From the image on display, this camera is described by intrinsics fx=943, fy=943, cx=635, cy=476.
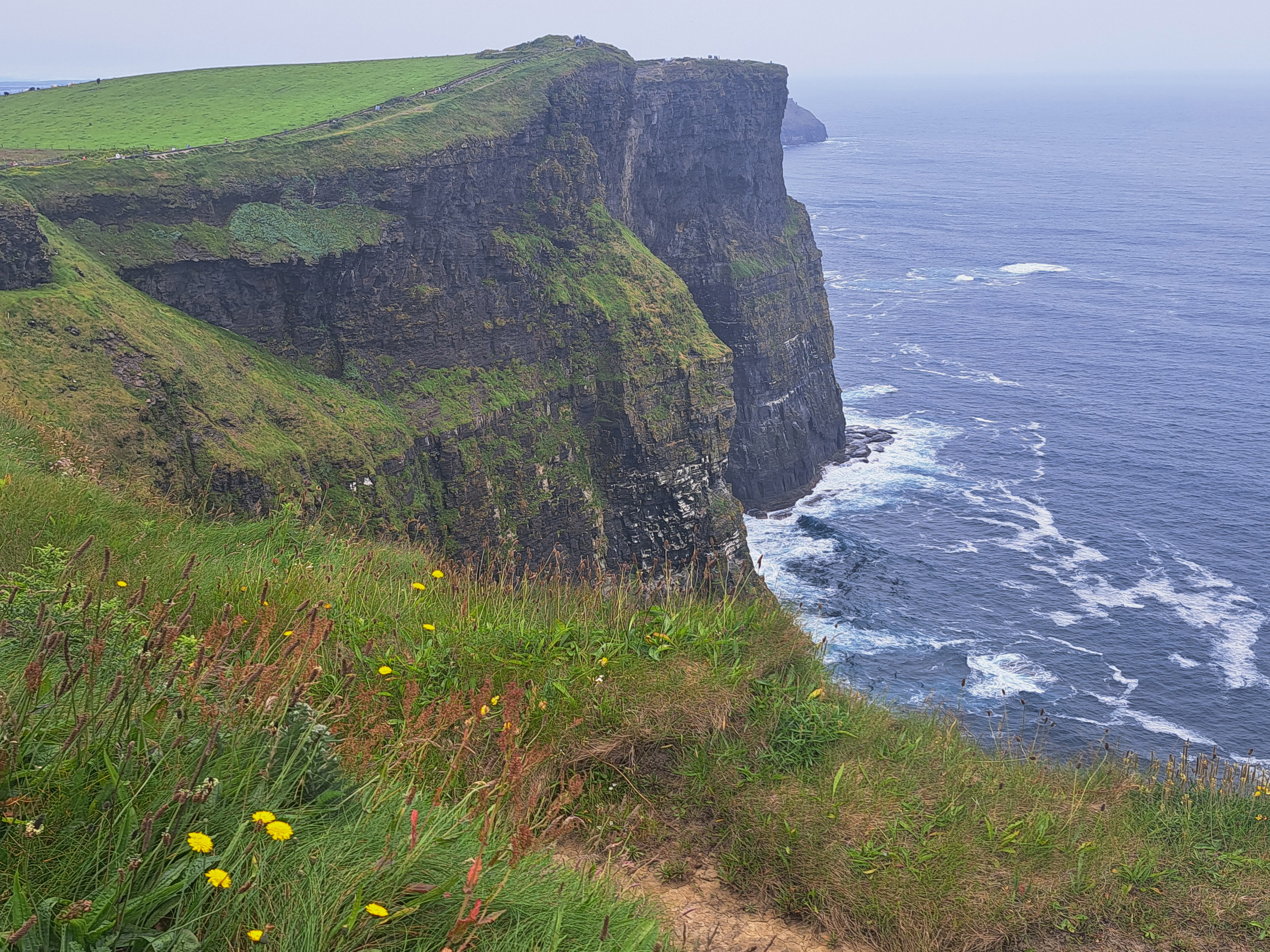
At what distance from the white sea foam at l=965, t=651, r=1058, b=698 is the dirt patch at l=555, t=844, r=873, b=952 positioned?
39288 millimetres

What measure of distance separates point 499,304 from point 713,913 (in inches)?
1720

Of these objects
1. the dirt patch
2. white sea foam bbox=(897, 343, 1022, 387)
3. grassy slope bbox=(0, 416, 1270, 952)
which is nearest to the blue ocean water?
white sea foam bbox=(897, 343, 1022, 387)

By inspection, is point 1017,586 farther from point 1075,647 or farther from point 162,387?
point 162,387

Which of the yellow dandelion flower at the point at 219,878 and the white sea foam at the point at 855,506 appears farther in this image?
the white sea foam at the point at 855,506

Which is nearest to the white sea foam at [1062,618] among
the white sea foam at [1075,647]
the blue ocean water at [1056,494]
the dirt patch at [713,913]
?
the blue ocean water at [1056,494]

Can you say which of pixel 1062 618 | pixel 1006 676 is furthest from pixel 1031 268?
pixel 1006 676

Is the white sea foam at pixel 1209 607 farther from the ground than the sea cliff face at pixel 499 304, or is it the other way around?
the sea cliff face at pixel 499 304

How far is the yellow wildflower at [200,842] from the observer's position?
136 inches

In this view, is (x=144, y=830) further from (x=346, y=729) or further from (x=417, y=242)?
(x=417, y=242)

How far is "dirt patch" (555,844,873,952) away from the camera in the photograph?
6.01 m

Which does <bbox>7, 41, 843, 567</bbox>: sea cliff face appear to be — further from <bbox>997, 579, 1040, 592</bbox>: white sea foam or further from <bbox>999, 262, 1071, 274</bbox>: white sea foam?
<bbox>999, 262, 1071, 274</bbox>: white sea foam

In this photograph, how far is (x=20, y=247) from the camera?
3139 cm

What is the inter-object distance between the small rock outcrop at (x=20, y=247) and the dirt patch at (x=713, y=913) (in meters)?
33.2

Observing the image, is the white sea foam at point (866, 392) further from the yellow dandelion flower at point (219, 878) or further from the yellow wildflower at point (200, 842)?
the yellow dandelion flower at point (219, 878)
